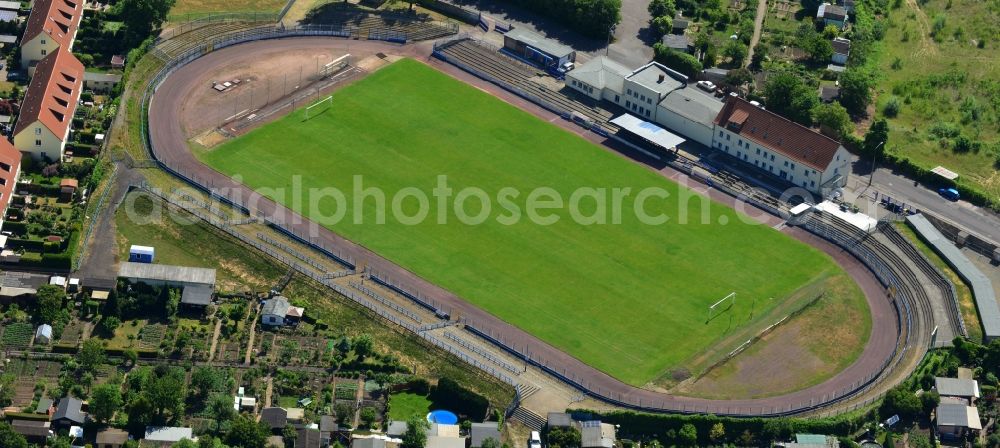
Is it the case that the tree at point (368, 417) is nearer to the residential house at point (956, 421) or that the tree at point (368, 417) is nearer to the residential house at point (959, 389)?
the residential house at point (956, 421)

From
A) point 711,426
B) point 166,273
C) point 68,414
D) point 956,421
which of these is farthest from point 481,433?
point 956,421

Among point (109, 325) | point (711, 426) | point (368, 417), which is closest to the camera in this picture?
point (368, 417)

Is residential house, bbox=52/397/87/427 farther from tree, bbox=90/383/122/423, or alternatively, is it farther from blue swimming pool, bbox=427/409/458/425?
blue swimming pool, bbox=427/409/458/425

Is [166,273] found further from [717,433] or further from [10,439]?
[717,433]

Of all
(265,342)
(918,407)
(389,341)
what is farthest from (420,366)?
(918,407)

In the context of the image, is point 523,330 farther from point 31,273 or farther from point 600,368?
point 31,273
